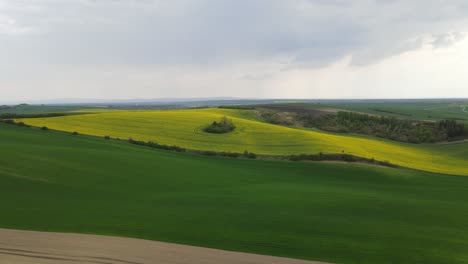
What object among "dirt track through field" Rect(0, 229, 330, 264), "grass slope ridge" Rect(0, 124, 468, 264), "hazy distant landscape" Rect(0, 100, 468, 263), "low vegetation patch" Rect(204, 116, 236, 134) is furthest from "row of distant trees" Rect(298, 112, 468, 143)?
"dirt track through field" Rect(0, 229, 330, 264)

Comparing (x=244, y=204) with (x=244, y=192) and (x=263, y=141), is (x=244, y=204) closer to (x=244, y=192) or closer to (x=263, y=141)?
(x=244, y=192)

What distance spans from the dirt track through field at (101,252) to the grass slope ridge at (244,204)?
69 cm

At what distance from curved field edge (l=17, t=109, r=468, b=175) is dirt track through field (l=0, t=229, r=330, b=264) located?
87.3 feet

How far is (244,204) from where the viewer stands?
60.2ft

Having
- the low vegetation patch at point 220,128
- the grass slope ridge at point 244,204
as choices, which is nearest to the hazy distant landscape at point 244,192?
the grass slope ridge at point 244,204

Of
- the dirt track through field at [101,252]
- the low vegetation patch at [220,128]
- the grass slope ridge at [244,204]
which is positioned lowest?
the grass slope ridge at [244,204]

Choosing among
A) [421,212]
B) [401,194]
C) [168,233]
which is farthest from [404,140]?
[168,233]

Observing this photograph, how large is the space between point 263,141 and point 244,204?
85.4 ft

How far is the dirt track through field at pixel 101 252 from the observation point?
10523 millimetres

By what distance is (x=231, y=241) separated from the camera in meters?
12.6

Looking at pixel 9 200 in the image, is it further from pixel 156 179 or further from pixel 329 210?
pixel 329 210

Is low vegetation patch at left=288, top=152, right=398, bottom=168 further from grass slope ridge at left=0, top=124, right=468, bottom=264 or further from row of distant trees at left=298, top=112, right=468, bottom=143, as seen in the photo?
row of distant trees at left=298, top=112, right=468, bottom=143

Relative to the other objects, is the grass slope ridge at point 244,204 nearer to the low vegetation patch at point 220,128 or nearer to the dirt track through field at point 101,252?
the dirt track through field at point 101,252

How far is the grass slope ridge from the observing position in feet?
42.0
